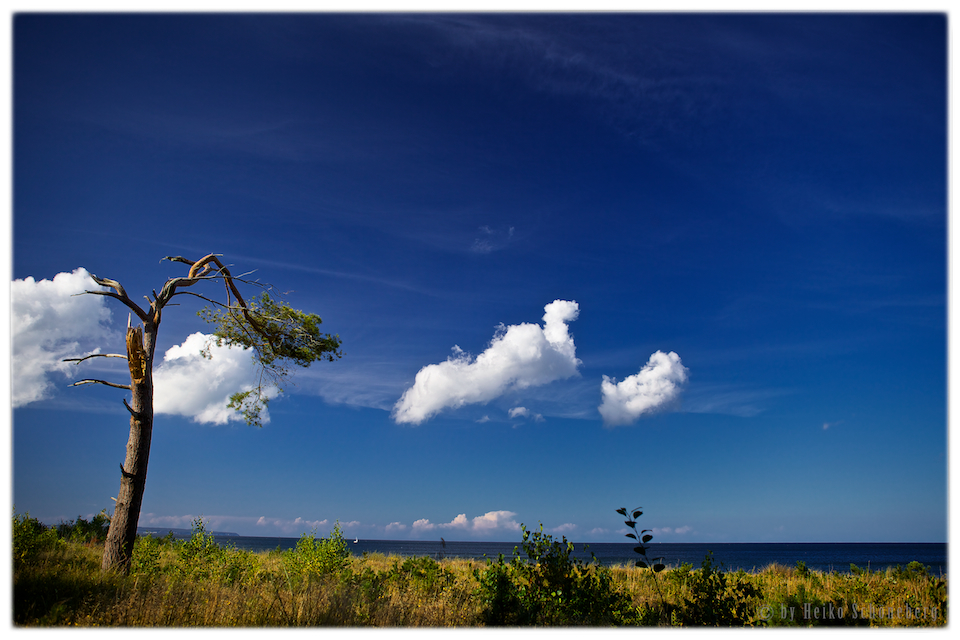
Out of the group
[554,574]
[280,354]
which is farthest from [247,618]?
[280,354]

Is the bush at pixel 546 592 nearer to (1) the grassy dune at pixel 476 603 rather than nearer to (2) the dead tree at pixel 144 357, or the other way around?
(1) the grassy dune at pixel 476 603

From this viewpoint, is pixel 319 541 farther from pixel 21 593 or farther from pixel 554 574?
pixel 554 574

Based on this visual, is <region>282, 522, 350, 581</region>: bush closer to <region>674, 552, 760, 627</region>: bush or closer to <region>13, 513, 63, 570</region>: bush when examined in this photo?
<region>13, 513, 63, 570</region>: bush

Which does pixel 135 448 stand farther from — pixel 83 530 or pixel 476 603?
pixel 83 530

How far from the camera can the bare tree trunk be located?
820 centimetres

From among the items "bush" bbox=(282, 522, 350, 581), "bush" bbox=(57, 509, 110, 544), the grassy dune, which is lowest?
"bush" bbox=(57, 509, 110, 544)

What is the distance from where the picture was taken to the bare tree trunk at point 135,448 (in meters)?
8.20

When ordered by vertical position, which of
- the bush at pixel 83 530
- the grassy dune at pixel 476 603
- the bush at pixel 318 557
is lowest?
the bush at pixel 83 530

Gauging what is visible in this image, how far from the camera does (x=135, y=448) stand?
8445mm

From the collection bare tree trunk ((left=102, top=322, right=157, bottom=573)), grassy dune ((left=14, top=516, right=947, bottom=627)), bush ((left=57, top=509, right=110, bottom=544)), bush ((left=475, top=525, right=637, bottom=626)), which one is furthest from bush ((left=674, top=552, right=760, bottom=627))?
bush ((left=57, top=509, right=110, bottom=544))

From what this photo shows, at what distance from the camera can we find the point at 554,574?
5.94 metres

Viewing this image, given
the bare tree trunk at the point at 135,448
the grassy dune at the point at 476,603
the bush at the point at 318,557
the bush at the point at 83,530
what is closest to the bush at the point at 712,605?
the grassy dune at the point at 476,603

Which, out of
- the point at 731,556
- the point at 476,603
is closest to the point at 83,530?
the point at 476,603
